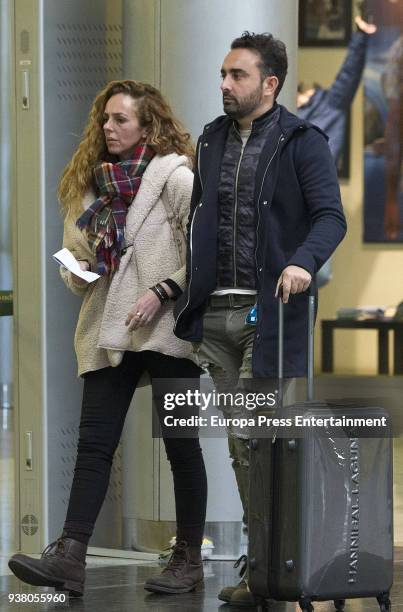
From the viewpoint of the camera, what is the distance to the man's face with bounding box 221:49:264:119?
4.23m

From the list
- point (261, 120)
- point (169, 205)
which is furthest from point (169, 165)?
point (261, 120)

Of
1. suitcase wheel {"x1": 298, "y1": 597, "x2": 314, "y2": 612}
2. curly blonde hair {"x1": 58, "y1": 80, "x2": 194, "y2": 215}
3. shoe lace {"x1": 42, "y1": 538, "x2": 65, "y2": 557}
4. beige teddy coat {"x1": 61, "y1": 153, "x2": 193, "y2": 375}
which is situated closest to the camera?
suitcase wheel {"x1": 298, "y1": 597, "x2": 314, "y2": 612}

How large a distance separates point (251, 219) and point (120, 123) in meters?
0.62

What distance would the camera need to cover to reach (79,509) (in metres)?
4.38

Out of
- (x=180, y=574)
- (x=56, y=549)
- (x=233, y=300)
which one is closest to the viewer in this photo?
(x=233, y=300)

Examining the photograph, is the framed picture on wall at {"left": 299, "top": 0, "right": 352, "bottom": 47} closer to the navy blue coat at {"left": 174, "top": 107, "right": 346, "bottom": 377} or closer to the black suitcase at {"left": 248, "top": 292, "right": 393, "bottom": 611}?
the navy blue coat at {"left": 174, "top": 107, "right": 346, "bottom": 377}

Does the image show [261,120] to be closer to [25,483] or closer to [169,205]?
[169,205]

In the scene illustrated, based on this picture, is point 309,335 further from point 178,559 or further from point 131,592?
point 131,592

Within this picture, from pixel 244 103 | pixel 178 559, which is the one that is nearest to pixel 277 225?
pixel 244 103

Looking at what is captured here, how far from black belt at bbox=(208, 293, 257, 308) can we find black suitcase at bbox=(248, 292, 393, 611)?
0.15 metres

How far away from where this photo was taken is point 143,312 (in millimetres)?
4391

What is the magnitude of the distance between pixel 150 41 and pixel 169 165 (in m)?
1.01

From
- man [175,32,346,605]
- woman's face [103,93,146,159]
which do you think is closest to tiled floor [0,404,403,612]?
man [175,32,346,605]

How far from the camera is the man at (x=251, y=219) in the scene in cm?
414
